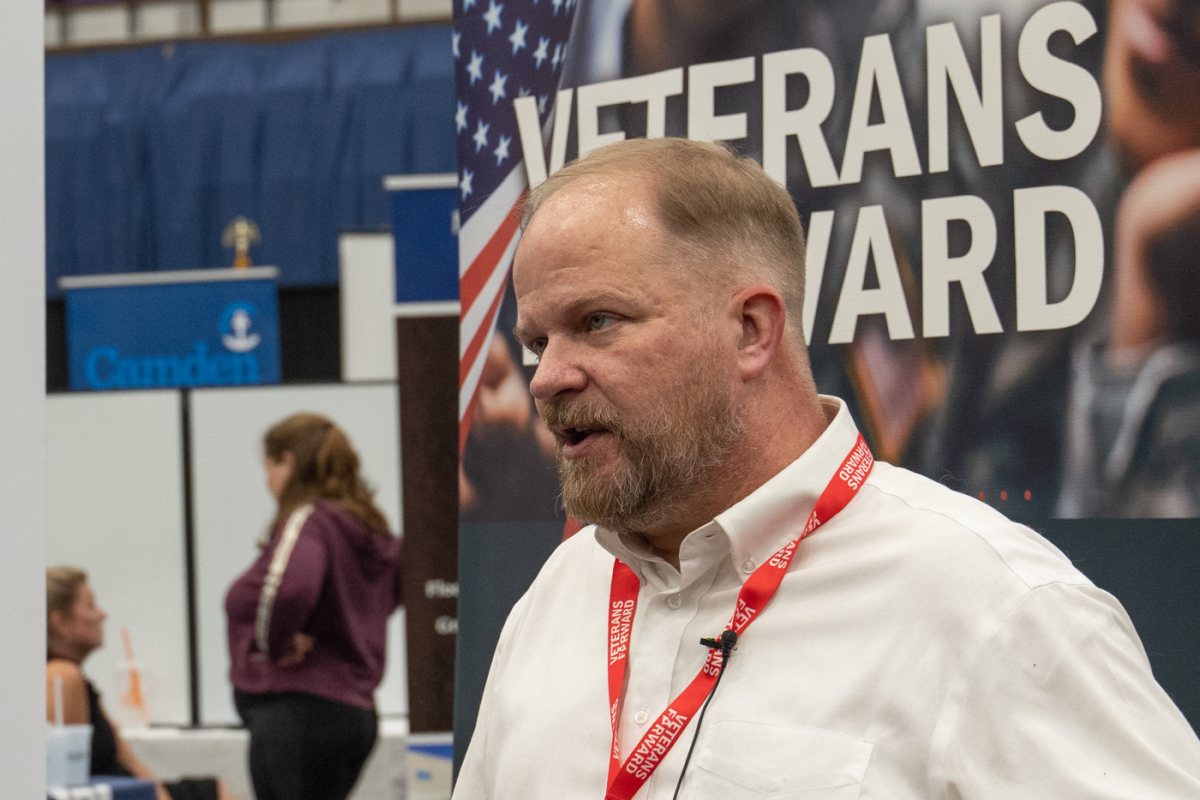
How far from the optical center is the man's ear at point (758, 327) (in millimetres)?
1184

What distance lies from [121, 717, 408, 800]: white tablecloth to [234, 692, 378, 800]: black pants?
1806 mm

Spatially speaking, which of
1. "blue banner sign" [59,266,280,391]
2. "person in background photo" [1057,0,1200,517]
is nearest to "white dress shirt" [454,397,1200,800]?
"person in background photo" [1057,0,1200,517]

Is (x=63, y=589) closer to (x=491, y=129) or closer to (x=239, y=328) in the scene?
(x=491, y=129)

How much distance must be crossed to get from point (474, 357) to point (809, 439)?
1032 millimetres

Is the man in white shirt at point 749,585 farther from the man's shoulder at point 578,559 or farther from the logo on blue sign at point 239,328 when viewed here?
the logo on blue sign at point 239,328

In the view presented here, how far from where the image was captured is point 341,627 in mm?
3861

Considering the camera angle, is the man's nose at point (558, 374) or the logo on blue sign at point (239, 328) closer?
the man's nose at point (558, 374)

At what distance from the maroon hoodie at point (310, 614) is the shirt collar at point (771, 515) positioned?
291cm

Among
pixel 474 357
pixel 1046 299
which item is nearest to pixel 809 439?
pixel 1046 299

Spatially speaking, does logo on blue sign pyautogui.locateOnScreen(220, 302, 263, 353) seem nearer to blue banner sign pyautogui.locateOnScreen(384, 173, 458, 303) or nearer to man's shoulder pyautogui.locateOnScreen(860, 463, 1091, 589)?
blue banner sign pyautogui.locateOnScreen(384, 173, 458, 303)

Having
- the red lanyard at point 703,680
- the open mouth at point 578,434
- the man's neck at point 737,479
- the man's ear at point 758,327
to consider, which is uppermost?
the man's ear at point 758,327

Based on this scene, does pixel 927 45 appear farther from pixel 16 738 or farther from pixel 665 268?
pixel 16 738

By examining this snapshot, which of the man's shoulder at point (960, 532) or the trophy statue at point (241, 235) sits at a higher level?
the trophy statue at point (241, 235)

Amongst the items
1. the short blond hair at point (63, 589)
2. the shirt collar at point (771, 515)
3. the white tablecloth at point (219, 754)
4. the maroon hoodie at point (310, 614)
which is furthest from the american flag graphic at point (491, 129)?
the white tablecloth at point (219, 754)
